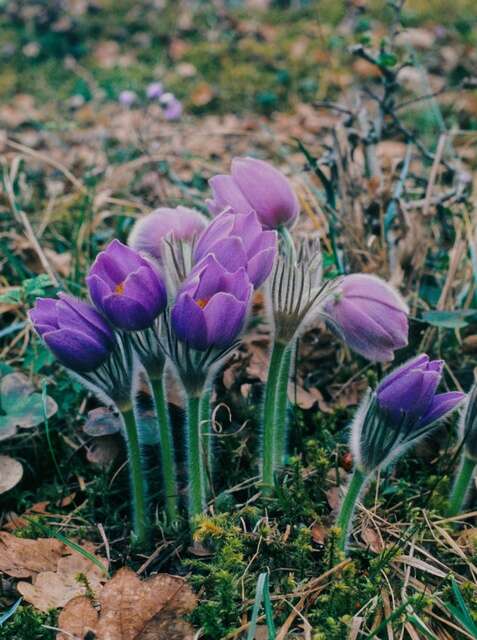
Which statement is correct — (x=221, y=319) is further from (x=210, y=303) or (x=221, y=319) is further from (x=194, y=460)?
(x=194, y=460)

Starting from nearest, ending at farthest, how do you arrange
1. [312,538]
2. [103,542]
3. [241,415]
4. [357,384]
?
[312,538] < [103,542] < [241,415] < [357,384]

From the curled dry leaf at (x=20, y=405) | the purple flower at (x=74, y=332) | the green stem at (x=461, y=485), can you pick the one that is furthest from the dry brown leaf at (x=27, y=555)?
the green stem at (x=461, y=485)

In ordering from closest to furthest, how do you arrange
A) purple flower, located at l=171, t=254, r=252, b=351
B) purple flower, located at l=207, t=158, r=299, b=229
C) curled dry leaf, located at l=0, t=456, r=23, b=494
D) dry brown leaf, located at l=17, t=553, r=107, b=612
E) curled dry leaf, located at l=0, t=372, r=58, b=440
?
purple flower, located at l=171, t=254, r=252, b=351 → dry brown leaf, located at l=17, t=553, r=107, b=612 → purple flower, located at l=207, t=158, r=299, b=229 → curled dry leaf, located at l=0, t=456, r=23, b=494 → curled dry leaf, located at l=0, t=372, r=58, b=440

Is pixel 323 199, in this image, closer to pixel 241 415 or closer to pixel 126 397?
pixel 241 415

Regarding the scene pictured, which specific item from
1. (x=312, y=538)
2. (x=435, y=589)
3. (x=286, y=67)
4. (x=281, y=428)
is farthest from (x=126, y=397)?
(x=286, y=67)

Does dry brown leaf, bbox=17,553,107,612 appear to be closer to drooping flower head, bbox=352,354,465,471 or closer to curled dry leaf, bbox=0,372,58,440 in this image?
curled dry leaf, bbox=0,372,58,440

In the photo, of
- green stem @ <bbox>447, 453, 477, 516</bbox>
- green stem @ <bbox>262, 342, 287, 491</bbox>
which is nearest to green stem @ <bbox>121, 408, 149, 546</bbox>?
green stem @ <bbox>262, 342, 287, 491</bbox>
